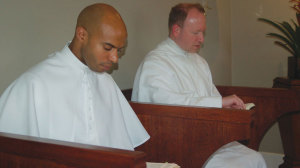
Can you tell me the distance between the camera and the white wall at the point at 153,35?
6.42 feet

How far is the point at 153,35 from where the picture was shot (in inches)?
139

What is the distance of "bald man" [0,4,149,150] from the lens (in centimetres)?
153

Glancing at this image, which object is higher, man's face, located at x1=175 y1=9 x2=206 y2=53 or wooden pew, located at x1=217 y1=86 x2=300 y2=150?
man's face, located at x1=175 y1=9 x2=206 y2=53

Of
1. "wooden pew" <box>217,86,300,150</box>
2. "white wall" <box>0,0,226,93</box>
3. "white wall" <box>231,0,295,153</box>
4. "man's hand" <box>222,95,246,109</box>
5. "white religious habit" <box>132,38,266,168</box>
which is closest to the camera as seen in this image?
"white wall" <box>0,0,226,93</box>

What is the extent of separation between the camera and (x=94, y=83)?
6.12ft

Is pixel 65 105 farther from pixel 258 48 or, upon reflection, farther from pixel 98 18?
pixel 258 48

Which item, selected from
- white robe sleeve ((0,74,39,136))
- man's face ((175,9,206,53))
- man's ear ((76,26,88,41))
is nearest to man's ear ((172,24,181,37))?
man's face ((175,9,206,53))

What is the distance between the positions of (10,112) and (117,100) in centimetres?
64

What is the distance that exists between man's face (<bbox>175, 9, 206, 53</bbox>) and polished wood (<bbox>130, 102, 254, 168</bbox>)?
912 mm

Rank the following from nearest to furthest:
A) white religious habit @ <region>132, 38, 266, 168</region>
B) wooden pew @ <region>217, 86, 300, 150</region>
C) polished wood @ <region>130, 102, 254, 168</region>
Result: polished wood @ <region>130, 102, 254, 168</region> < white religious habit @ <region>132, 38, 266, 168</region> < wooden pew @ <region>217, 86, 300, 150</region>

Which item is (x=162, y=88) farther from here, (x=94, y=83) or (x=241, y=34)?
(x=241, y=34)

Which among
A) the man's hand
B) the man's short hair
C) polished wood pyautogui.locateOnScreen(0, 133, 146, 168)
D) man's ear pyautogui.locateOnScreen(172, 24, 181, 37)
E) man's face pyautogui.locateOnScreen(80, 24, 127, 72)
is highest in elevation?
the man's short hair

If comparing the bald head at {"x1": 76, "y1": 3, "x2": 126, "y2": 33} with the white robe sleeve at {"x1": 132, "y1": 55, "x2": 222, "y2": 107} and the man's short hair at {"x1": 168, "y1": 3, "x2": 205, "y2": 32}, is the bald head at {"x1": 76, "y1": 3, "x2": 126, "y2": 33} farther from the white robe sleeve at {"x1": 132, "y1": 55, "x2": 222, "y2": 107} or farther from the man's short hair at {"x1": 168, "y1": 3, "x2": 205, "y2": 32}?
the man's short hair at {"x1": 168, "y1": 3, "x2": 205, "y2": 32}

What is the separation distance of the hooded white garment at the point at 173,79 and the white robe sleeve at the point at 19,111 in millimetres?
1088
